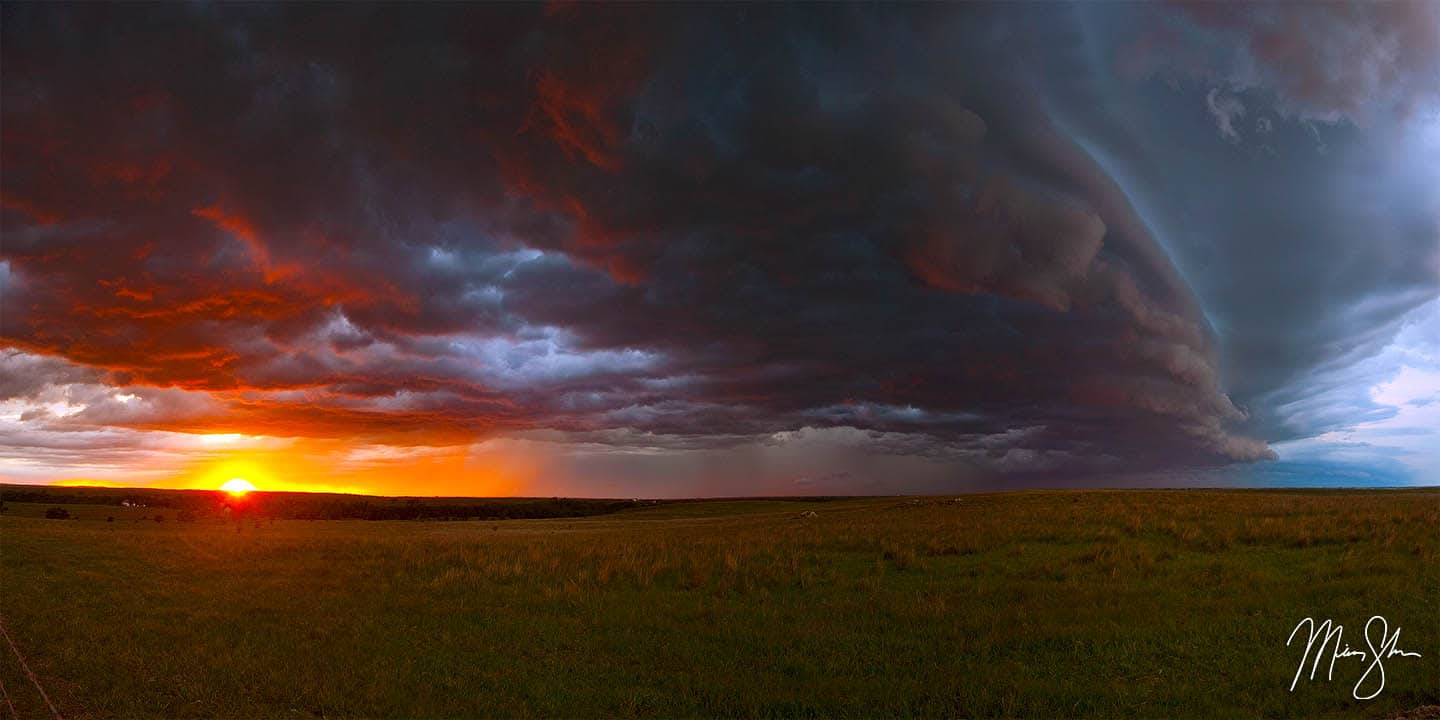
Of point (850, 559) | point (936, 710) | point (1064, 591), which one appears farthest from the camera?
point (850, 559)

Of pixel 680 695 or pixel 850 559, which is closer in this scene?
Answer: pixel 680 695

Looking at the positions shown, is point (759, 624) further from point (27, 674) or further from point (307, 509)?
point (307, 509)

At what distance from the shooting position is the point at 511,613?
1992 centimetres

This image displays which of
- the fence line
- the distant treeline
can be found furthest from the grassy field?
the distant treeline

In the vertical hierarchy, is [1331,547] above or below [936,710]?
above

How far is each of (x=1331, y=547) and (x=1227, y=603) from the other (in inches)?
346

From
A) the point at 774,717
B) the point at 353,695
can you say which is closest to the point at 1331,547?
the point at 774,717

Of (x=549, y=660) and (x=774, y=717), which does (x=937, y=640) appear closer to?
(x=774, y=717)
